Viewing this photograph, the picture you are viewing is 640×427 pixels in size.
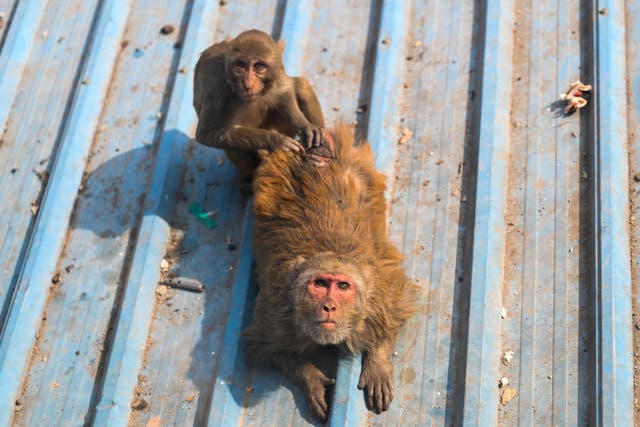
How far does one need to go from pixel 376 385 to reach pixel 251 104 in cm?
210

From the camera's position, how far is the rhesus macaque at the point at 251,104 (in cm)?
539

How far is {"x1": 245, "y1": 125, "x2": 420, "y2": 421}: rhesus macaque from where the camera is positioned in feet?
16.0

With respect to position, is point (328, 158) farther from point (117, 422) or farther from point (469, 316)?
point (117, 422)

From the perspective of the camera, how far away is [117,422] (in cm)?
500

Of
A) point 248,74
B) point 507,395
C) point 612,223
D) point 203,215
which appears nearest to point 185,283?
point 203,215

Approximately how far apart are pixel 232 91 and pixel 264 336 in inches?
68.0

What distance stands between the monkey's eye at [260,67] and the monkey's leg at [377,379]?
78.0 inches

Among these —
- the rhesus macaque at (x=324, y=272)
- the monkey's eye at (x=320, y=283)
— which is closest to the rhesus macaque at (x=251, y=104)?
the rhesus macaque at (x=324, y=272)

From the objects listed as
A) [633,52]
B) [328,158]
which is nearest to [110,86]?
[328,158]

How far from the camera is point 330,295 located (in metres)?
4.82

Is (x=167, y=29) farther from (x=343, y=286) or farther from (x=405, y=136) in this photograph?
(x=343, y=286)

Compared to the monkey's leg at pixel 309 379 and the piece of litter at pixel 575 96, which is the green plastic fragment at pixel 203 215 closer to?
the monkey's leg at pixel 309 379

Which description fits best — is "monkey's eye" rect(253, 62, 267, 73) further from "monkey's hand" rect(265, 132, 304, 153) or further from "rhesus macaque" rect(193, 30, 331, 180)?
"monkey's hand" rect(265, 132, 304, 153)

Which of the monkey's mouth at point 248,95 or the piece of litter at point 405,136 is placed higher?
the piece of litter at point 405,136
